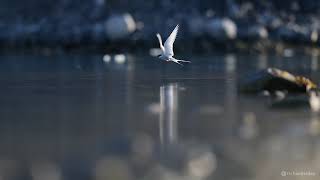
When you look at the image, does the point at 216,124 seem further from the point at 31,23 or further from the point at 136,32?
the point at 31,23

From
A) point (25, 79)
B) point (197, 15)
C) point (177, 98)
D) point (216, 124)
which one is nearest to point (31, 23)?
point (197, 15)

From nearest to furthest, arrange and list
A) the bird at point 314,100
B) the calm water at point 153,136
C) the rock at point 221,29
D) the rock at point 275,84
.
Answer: the calm water at point 153,136 → the bird at point 314,100 → the rock at point 275,84 → the rock at point 221,29

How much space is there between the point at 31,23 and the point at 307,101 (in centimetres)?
6035

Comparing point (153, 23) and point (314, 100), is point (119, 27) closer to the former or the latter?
point (153, 23)

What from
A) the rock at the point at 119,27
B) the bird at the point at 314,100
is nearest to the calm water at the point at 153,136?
the bird at the point at 314,100

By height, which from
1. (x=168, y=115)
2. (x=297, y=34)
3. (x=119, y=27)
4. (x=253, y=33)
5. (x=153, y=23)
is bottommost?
(x=297, y=34)

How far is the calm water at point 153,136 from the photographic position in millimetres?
11211

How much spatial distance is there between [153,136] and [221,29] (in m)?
58.0

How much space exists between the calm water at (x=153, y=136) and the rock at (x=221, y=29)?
47330 millimetres

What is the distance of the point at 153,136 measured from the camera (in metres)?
13.9

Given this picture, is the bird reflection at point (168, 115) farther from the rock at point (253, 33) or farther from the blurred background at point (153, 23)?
the rock at point (253, 33)

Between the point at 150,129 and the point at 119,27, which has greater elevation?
the point at 119,27

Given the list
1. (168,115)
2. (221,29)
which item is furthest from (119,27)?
(168,115)

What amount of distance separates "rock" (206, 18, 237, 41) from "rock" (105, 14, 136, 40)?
865 centimetres
